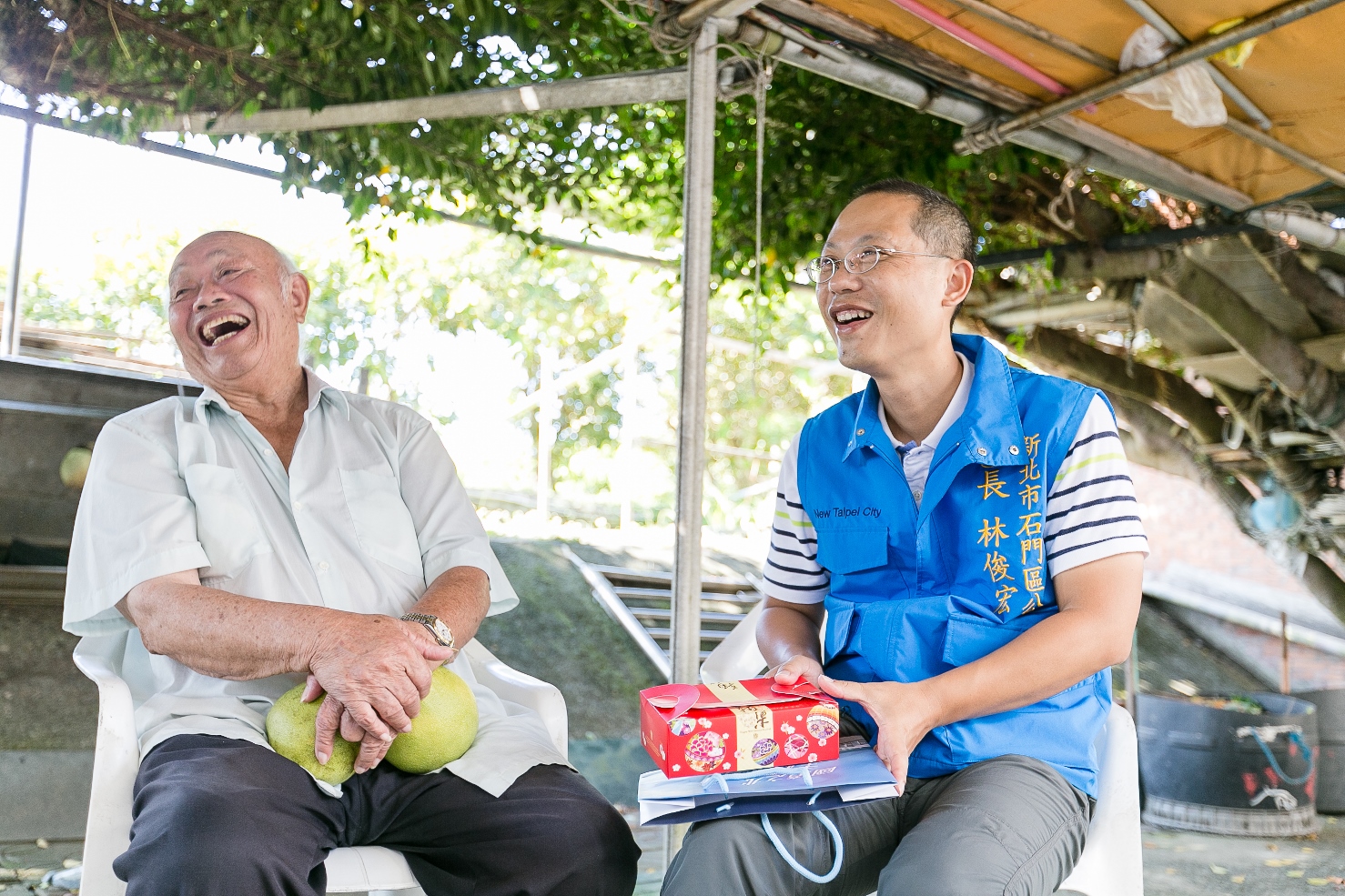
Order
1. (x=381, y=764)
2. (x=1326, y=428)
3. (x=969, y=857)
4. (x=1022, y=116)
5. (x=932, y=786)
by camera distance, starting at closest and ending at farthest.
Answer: (x=969, y=857) → (x=932, y=786) → (x=381, y=764) → (x=1022, y=116) → (x=1326, y=428)

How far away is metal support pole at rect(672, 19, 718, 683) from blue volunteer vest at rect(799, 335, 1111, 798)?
595 mm

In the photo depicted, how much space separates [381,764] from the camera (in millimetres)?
1958

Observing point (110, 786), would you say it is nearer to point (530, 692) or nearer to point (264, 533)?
point (264, 533)

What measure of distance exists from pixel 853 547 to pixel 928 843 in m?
0.59

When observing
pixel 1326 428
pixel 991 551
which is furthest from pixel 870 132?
pixel 991 551

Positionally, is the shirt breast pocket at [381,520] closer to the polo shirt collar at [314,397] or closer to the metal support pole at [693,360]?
the polo shirt collar at [314,397]

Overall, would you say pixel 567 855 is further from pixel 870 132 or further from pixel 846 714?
pixel 870 132

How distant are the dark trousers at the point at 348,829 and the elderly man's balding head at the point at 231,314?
30.8 inches

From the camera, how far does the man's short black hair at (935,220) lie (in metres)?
1.97

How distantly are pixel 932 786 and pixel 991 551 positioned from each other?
16.1 inches

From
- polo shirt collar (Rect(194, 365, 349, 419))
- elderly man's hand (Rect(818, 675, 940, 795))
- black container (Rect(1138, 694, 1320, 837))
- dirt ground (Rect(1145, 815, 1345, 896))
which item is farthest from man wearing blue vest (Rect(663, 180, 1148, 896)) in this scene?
black container (Rect(1138, 694, 1320, 837))

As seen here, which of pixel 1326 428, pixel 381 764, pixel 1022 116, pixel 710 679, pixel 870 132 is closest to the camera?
pixel 381 764

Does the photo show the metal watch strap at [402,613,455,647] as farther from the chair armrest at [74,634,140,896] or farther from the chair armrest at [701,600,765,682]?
the chair armrest at [701,600,765,682]

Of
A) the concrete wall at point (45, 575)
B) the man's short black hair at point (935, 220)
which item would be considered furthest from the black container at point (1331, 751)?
the concrete wall at point (45, 575)
